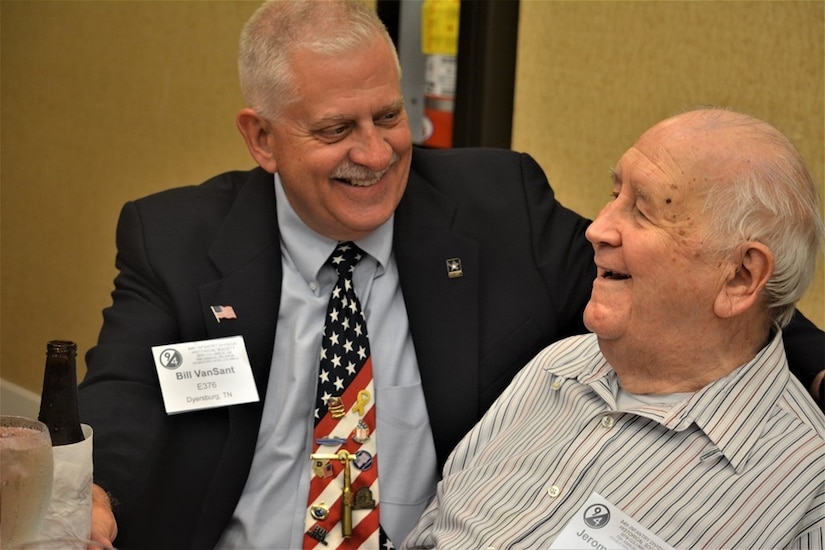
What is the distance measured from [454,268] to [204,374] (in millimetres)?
643

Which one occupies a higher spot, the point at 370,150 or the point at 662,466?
the point at 370,150

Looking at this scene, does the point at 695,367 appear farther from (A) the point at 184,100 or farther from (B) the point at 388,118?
(A) the point at 184,100

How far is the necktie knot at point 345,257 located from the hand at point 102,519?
769 mm

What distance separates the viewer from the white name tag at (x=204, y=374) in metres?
2.38

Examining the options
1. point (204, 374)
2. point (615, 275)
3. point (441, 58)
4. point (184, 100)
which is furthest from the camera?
point (184, 100)

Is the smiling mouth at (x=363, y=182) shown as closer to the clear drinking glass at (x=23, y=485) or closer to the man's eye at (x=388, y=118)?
the man's eye at (x=388, y=118)

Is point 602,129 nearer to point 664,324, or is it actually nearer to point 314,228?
point 314,228

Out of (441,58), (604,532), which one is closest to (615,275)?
(604,532)

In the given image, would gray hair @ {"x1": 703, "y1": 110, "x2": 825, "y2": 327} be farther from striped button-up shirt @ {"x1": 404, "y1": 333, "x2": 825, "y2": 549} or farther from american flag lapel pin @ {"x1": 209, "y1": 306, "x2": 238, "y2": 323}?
american flag lapel pin @ {"x1": 209, "y1": 306, "x2": 238, "y2": 323}

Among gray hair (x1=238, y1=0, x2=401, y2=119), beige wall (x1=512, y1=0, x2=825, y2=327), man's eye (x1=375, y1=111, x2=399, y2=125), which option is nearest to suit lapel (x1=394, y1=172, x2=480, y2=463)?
man's eye (x1=375, y1=111, x2=399, y2=125)

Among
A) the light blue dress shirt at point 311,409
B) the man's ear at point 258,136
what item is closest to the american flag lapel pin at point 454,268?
the light blue dress shirt at point 311,409

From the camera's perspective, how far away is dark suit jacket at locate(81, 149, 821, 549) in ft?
7.84

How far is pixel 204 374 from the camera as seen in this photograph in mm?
2418

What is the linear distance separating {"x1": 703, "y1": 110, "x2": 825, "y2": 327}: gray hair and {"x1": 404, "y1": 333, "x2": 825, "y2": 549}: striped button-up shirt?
183mm
